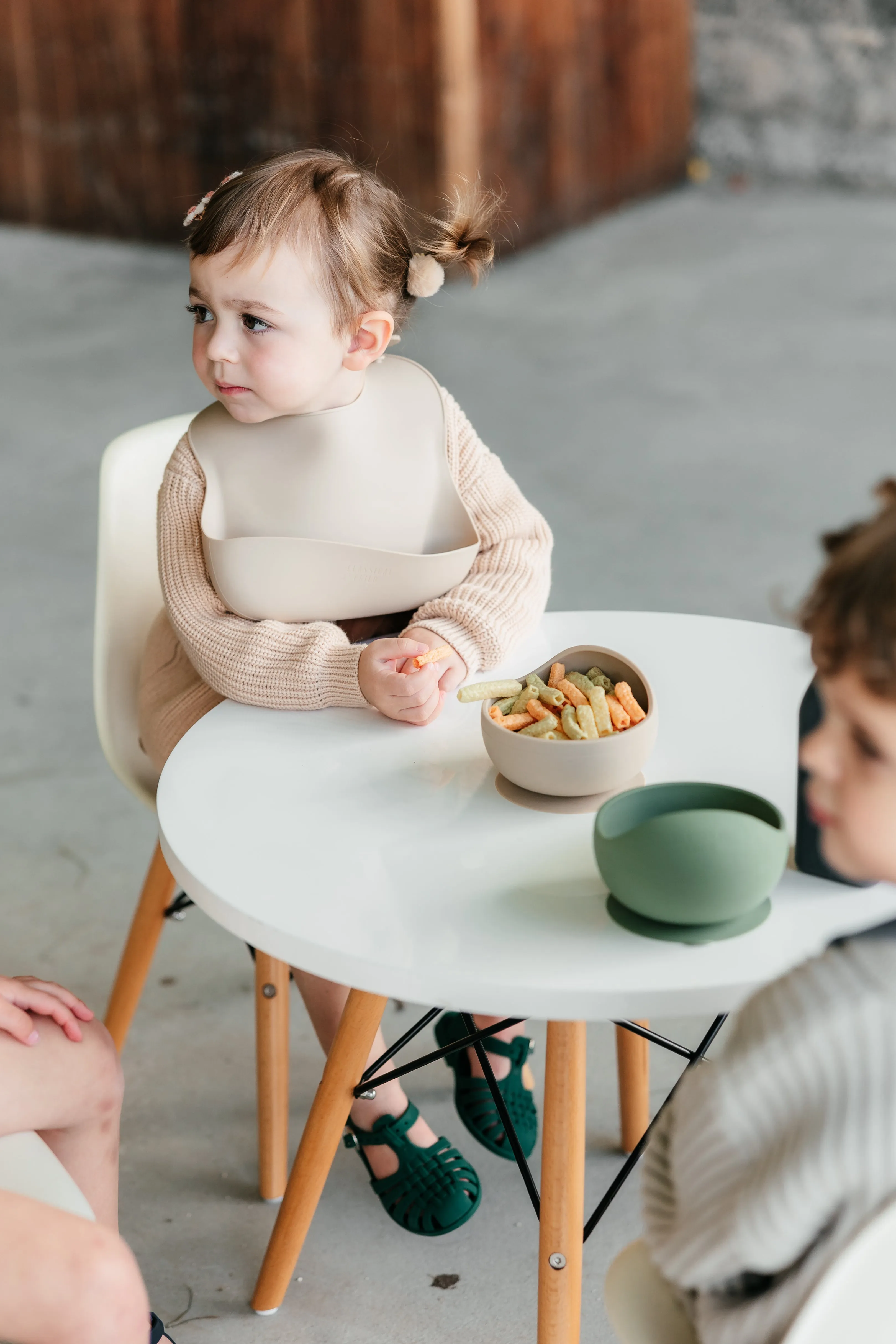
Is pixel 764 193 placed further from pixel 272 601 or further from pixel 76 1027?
pixel 76 1027

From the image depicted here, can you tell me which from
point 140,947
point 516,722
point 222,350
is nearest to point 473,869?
point 516,722

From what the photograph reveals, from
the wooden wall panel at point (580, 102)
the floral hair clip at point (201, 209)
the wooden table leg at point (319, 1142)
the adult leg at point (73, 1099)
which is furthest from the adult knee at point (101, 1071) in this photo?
the wooden wall panel at point (580, 102)

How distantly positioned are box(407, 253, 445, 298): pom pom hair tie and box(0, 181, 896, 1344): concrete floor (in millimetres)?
476

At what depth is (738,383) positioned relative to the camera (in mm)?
3924

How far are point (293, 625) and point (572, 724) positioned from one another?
355 millimetres

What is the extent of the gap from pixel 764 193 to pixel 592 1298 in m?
5.00

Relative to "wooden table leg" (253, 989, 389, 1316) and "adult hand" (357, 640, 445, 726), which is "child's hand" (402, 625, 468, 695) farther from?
"wooden table leg" (253, 989, 389, 1316)

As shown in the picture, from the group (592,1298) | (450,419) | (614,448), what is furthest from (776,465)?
(592,1298)

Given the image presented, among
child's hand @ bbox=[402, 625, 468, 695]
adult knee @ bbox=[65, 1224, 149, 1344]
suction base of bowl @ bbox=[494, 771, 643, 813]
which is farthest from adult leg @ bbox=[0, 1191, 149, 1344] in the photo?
child's hand @ bbox=[402, 625, 468, 695]

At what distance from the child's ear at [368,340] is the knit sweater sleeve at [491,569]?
0.08 meters

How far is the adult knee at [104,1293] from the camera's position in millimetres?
917

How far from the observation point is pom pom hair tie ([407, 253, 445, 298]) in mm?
1435

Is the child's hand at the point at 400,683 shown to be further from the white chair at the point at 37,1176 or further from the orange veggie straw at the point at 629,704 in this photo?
the white chair at the point at 37,1176

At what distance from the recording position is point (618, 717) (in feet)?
3.64
